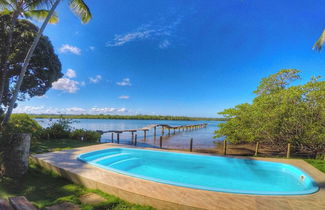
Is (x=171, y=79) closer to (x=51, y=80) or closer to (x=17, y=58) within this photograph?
(x=51, y=80)

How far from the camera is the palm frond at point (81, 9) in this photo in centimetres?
635

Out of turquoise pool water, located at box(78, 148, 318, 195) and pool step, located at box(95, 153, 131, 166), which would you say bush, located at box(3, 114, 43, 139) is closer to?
turquoise pool water, located at box(78, 148, 318, 195)

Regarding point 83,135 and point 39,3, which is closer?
point 39,3

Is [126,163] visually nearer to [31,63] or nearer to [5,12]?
[31,63]

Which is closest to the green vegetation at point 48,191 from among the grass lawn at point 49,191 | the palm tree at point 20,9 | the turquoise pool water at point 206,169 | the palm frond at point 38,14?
the grass lawn at point 49,191

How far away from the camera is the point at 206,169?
18.9ft

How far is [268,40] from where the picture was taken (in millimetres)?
10922

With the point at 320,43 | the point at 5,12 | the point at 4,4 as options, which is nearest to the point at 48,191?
the point at 4,4

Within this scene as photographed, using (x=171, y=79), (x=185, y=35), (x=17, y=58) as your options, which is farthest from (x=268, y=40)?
(x=17, y=58)

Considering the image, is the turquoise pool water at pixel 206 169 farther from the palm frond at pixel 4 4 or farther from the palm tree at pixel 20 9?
the palm frond at pixel 4 4

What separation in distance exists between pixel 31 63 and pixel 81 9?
521 centimetres

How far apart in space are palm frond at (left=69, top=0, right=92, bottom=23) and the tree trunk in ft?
18.2

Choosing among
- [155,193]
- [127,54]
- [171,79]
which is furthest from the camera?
[171,79]

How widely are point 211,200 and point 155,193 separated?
0.98 metres
